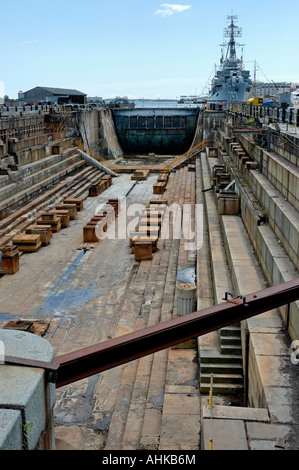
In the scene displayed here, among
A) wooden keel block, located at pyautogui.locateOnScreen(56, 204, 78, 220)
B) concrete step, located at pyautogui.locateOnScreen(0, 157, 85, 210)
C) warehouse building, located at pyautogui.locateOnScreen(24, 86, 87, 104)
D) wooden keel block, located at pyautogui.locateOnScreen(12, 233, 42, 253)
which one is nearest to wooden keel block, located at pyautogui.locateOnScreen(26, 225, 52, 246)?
wooden keel block, located at pyautogui.locateOnScreen(12, 233, 42, 253)

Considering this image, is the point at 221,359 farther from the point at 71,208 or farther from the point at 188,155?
the point at 188,155

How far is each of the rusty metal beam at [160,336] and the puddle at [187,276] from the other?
810 cm

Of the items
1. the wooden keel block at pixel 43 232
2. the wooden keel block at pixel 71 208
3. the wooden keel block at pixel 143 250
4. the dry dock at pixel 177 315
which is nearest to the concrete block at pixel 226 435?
the dry dock at pixel 177 315

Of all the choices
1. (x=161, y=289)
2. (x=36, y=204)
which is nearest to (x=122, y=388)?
(x=161, y=289)

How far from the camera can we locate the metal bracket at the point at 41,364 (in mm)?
4074

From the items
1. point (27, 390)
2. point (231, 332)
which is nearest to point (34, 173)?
point (231, 332)

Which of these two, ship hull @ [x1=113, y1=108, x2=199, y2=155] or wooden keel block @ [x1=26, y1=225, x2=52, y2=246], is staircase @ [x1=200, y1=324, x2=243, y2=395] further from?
ship hull @ [x1=113, y1=108, x2=199, y2=155]

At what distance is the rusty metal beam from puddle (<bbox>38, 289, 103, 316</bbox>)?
9.29 m

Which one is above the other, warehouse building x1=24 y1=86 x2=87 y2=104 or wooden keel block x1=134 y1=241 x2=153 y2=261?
warehouse building x1=24 y1=86 x2=87 y2=104

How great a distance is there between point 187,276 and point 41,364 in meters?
10.2

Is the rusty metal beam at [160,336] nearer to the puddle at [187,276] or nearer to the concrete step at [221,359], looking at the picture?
the concrete step at [221,359]

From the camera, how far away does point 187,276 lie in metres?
14.1

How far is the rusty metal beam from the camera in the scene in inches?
171

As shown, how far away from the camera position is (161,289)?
1472cm
